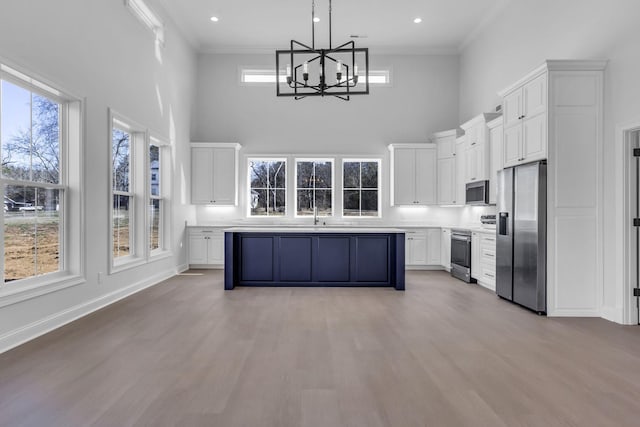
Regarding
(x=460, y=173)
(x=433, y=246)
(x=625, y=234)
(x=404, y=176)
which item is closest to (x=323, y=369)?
(x=625, y=234)

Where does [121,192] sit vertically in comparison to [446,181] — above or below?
below

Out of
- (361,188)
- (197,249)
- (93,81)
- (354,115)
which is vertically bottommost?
(197,249)

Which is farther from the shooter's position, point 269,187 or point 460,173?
point 269,187

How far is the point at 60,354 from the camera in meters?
2.96

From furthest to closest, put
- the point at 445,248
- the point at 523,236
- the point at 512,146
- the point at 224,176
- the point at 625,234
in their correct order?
the point at 224,176, the point at 445,248, the point at 512,146, the point at 523,236, the point at 625,234

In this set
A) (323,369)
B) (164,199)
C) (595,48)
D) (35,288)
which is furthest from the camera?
(164,199)

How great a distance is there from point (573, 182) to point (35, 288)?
543 cm

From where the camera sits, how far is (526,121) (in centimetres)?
446

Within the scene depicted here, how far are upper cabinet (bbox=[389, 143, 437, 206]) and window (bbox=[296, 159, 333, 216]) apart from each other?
143 centimetres

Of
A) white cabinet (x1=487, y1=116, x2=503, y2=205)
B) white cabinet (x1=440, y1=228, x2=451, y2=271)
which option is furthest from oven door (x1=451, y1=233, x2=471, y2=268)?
white cabinet (x1=487, y1=116, x2=503, y2=205)

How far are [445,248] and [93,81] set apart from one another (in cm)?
624

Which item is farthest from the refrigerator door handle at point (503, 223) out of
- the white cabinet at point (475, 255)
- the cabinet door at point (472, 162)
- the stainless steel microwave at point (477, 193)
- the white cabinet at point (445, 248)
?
the white cabinet at point (445, 248)

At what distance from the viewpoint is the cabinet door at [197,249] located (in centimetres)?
744

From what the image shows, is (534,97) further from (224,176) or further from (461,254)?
(224,176)
